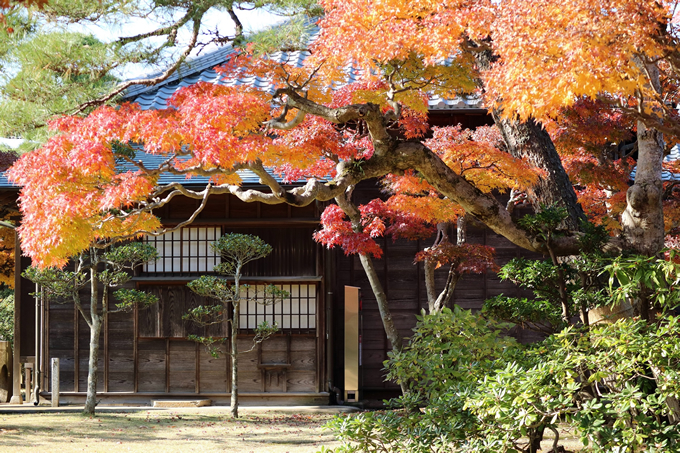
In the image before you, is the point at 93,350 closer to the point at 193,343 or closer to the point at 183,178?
the point at 193,343

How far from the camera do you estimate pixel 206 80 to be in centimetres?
1329

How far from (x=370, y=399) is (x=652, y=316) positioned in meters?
6.49

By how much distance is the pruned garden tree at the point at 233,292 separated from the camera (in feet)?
31.1

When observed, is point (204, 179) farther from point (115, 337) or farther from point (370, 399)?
point (370, 399)

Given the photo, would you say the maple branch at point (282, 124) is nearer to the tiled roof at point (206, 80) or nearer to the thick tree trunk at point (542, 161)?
the thick tree trunk at point (542, 161)

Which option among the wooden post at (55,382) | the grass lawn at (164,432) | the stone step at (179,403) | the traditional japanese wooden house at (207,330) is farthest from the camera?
the traditional japanese wooden house at (207,330)

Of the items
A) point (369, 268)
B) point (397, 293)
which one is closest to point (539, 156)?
point (369, 268)

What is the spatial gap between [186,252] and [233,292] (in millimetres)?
1270

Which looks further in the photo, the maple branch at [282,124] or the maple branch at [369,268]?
the maple branch at [369,268]

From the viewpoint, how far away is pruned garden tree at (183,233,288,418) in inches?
374

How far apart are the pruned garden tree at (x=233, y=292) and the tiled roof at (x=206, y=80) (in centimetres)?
355

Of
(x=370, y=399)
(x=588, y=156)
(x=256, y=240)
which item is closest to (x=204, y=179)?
(x=256, y=240)

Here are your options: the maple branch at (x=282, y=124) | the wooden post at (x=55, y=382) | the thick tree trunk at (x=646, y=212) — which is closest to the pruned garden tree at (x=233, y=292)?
the wooden post at (x=55, y=382)

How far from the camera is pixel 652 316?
5438 mm
